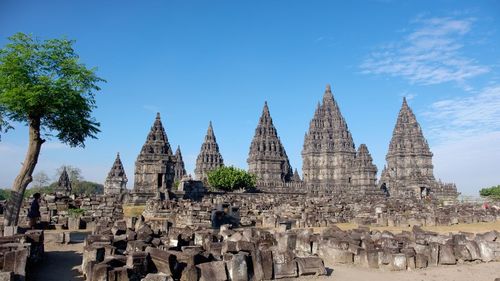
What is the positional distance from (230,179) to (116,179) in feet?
57.1

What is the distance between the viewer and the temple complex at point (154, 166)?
134ft

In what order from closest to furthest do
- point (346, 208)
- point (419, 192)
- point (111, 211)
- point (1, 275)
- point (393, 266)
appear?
point (1, 275) < point (393, 266) < point (111, 211) < point (346, 208) < point (419, 192)

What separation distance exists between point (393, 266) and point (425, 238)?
3.36 metres

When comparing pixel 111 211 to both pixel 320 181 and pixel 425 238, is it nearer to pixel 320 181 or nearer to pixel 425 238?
pixel 425 238

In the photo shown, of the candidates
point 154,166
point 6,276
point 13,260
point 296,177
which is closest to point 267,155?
point 296,177

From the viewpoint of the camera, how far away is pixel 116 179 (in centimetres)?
6066

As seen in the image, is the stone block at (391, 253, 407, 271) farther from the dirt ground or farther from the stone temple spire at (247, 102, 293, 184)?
the stone temple spire at (247, 102, 293, 184)

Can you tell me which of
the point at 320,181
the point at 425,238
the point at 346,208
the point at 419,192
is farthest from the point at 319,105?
the point at 425,238

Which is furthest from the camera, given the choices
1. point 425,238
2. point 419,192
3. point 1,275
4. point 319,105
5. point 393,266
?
point 319,105

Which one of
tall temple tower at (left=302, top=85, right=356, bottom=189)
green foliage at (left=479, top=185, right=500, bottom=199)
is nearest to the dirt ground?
tall temple tower at (left=302, top=85, right=356, bottom=189)

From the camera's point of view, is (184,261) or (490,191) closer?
(184,261)

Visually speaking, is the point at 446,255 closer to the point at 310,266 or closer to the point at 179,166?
the point at 310,266

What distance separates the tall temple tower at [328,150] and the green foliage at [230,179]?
793 inches

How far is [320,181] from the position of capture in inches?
3061
